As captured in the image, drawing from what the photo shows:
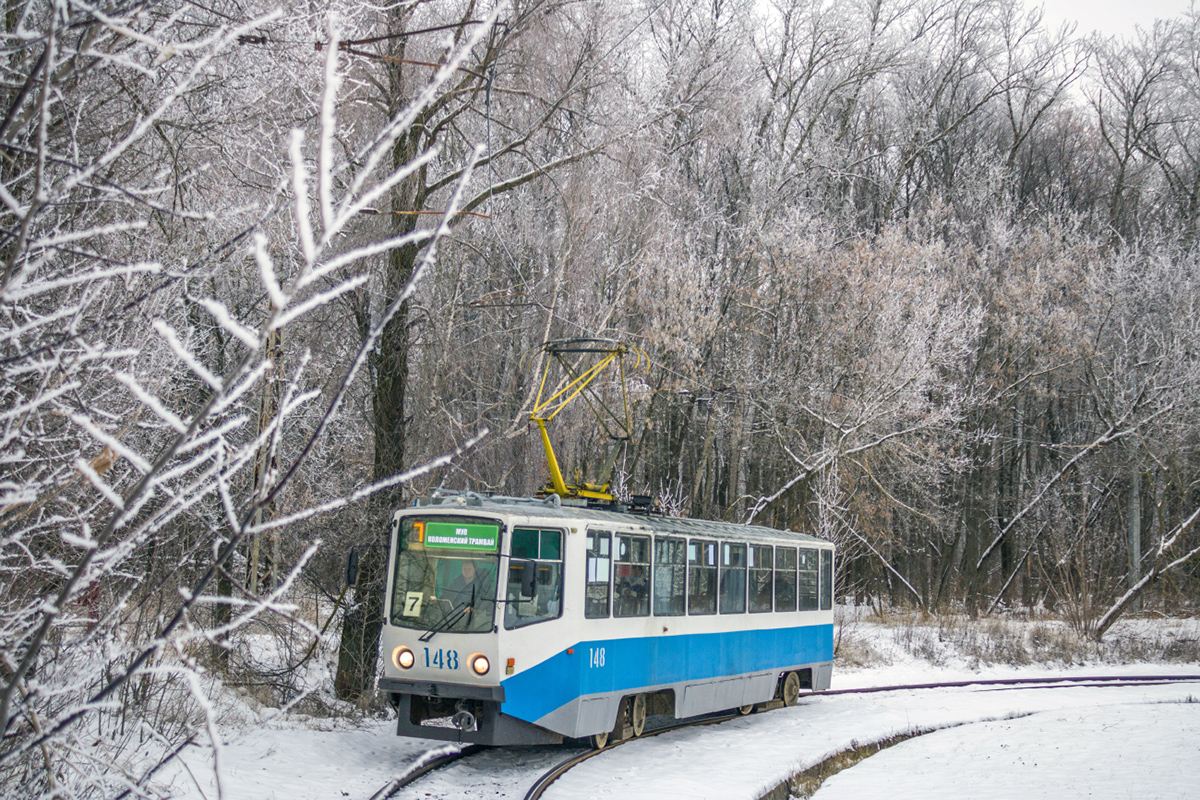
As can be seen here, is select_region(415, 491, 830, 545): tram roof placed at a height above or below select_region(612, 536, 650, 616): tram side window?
above

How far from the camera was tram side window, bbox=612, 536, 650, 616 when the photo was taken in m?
11.9

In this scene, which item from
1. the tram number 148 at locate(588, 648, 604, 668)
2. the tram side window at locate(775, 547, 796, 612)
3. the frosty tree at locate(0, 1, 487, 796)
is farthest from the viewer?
the tram side window at locate(775, 547, 796, 612)

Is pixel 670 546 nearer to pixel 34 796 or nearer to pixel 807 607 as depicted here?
pixel 807 607

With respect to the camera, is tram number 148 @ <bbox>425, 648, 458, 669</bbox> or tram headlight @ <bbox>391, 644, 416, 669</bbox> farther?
tram headlight @ <bbox>391, 644, 416, 669</bbox>

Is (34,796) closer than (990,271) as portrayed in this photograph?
Yes

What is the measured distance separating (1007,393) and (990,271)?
424cm

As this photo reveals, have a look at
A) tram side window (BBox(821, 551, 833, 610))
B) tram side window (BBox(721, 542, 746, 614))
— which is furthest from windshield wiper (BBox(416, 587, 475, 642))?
tram side window (BBox(821, 551, 833, 610))

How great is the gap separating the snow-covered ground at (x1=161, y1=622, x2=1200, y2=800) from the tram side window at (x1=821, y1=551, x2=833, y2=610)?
5.18 feet

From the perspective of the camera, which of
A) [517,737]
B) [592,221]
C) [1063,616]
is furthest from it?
[1063,616]

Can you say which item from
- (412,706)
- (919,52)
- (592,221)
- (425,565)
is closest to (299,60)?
(425,565)

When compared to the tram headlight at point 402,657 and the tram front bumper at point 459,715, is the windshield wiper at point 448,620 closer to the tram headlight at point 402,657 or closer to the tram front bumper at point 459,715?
the tram headlight at point 402,657

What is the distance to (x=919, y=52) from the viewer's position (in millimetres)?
34500

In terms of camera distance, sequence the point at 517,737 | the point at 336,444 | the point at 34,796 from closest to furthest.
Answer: the point at 34,796
the point at 517,737
the point at 336,444

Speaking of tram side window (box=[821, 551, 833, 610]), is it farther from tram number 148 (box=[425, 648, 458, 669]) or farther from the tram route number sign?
tram number 148 (box=[425, 648, 458, 669])
